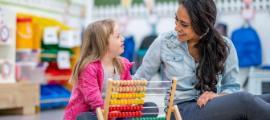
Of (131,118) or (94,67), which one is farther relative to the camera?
(94,67)

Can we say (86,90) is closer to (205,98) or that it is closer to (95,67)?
(95,67)

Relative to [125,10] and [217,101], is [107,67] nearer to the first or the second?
[217,101]

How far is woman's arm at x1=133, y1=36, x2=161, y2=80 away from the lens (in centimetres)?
227

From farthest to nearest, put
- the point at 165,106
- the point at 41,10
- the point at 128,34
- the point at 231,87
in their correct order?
the point at 128,34, the point at 41,10, the point at 231,87, the point at 165,106

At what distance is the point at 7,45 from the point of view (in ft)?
15.5

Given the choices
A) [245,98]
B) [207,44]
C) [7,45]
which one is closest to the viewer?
[245,98]

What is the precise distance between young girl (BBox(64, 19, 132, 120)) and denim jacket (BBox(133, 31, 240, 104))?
0.21 m

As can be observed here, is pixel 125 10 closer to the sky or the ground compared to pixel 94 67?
closer to the sky

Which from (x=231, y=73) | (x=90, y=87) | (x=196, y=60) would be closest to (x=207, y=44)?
(x=196, y=60)

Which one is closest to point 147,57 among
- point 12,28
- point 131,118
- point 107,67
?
point 107,67

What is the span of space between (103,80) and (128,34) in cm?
433

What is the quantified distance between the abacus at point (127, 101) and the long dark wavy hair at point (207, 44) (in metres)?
0.27

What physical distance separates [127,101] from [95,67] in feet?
1.33

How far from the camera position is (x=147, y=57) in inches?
90.2
